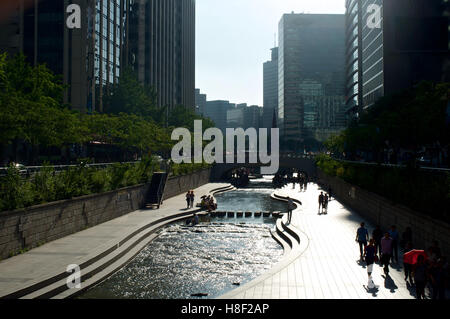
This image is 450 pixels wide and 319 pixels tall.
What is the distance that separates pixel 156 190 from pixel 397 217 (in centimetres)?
2585

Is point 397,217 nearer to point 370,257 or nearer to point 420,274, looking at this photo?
point 370,257

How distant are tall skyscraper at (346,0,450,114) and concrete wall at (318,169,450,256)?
4037 cm

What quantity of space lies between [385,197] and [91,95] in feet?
193

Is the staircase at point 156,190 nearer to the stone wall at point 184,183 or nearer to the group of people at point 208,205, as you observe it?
the stone wall at point 184,183

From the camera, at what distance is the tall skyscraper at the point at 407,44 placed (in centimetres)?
6912

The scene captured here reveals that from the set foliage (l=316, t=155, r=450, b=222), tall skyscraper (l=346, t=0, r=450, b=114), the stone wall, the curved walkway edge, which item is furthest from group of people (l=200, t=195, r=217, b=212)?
tall skyscraper (l=346, t=0, r=450, b=114)

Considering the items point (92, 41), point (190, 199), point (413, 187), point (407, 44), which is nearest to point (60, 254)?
point (413, 187)

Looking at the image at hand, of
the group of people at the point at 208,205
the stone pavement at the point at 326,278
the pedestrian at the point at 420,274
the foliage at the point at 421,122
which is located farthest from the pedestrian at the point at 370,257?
the group of people at the point at 208,205

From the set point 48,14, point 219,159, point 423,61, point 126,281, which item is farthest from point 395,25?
point 126,281

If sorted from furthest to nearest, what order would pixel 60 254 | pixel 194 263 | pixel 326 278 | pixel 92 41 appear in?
pixel 92 41 < pixel 194 263 < pixel 60 254 < pixel 326 278

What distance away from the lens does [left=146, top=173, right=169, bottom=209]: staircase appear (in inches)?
1619

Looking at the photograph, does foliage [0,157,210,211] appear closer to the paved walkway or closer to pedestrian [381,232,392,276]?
Answer: the paved walkway

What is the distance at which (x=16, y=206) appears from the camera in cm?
2036

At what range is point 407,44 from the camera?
71.0m
